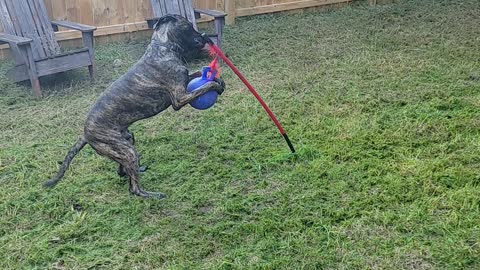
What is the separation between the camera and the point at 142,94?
8.97 feet

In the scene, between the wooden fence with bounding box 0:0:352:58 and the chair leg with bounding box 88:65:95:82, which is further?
the wooden fence with bounding box 0:0:352:58

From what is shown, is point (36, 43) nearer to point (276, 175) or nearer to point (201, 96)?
point (201, 96)

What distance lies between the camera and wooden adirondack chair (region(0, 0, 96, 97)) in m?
4.47

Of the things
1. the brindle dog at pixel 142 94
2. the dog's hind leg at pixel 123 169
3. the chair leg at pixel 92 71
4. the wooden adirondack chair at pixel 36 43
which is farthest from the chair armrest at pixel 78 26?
the brindle dog at pixel 142 94

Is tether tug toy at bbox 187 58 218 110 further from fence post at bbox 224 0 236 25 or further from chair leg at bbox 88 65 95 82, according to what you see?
fence post at bbox 224 0 236 25

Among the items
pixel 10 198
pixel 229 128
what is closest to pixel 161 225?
pixel 10 198

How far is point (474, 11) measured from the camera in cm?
648

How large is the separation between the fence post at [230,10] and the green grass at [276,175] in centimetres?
168

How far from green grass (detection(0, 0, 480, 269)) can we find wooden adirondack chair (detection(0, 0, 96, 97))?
0.23m

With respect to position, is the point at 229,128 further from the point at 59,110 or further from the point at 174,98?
the point at 59,110

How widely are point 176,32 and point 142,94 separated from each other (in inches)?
16.3

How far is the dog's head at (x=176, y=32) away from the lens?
9.08 feet

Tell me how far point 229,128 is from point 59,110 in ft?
5.31

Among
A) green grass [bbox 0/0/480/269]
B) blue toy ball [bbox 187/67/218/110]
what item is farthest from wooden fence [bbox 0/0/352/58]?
blue toy ball [bbox 187/67/218/110]
